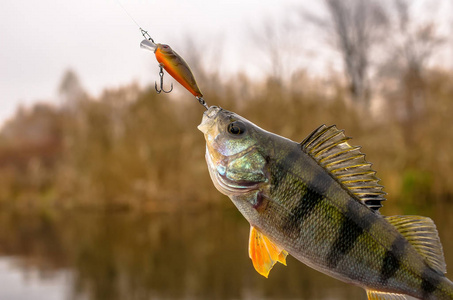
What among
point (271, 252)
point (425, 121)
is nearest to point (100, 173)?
point (425, 121)

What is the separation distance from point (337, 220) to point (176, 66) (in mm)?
752

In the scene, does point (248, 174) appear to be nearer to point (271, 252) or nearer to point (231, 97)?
point (271, 252)

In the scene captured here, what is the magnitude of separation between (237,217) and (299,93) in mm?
11453

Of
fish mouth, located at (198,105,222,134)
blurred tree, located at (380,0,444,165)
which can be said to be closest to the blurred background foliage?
blurred tree, located at (380,0,444,165)

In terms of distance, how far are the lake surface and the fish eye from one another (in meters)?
26.6

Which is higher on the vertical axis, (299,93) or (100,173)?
(299,93)

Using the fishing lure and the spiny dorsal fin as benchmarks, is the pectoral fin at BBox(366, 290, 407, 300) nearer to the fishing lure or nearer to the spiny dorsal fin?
the spiny dorsal fin

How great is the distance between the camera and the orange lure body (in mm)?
1867

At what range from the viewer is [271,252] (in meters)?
1.77

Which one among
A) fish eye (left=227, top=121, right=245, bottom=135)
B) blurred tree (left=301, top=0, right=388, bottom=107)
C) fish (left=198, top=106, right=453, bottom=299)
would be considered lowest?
fish (left=198, top=106, right=453, bottom=299)

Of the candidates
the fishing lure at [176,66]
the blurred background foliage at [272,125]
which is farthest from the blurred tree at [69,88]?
the fishing lure at [176,66]

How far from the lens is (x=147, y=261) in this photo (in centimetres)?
3303

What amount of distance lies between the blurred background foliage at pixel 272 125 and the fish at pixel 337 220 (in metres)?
22.8

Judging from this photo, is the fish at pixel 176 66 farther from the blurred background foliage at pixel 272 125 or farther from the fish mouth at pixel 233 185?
the blurred background foliage at pixel 272 125
